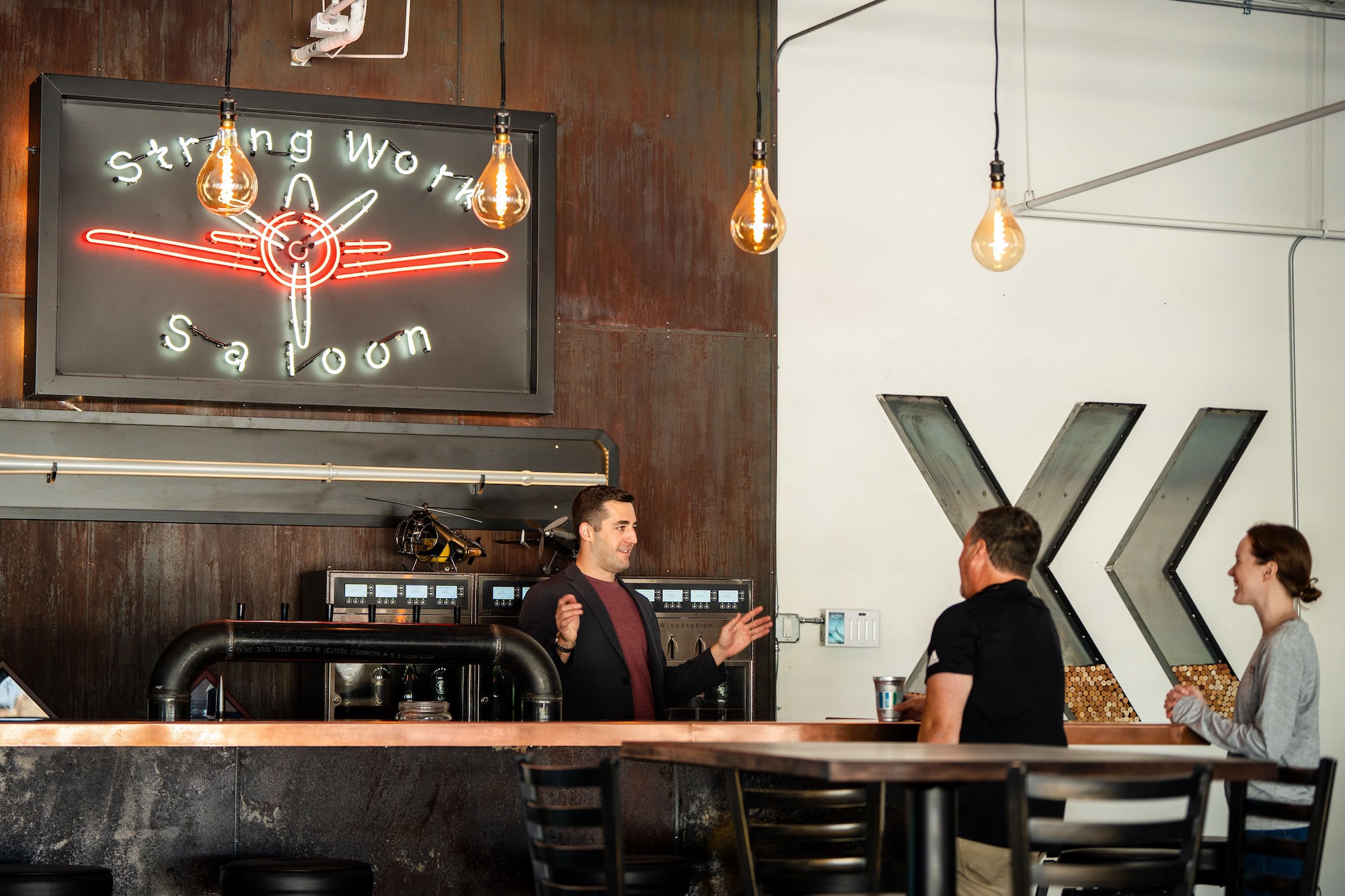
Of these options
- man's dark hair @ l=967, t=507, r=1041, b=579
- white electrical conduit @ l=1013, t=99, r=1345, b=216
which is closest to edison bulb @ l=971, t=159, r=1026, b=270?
white electrical conduit @ l=1013, t=99, r=1345, b=216

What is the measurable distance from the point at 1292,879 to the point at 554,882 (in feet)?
5.60

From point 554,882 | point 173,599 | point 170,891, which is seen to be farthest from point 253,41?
point 554,882

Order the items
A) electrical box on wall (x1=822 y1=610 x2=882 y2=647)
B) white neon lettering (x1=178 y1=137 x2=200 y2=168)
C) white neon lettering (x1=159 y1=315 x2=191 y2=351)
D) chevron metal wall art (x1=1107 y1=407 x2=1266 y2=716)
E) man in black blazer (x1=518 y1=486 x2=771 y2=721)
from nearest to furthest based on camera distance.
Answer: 1. man in black blazer (x1=518 y1=486 x2=771 y2=721)
2. white neon lettering (x1=159 y1=315 x2=191 y2=351)
3. white neon lettering (x1=178 y1=137 x2=200 y2=168)
4. electrical box on wall (x1=822 y1=610 x2=882 y2=647)
5. chevron metal wall art (x1=1107 y1=407 x2=1266 y2=716)

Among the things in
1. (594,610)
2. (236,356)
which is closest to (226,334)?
(236,356)

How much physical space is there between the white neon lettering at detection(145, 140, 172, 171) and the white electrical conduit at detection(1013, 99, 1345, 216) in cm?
382

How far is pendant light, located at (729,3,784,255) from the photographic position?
4613 millimetres

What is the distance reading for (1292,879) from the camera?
3367mm

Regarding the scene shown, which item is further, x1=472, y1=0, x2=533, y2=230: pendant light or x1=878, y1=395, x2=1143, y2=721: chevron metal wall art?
x1=878, y1=395, x2=1143, y2=721: chevron metal wall art

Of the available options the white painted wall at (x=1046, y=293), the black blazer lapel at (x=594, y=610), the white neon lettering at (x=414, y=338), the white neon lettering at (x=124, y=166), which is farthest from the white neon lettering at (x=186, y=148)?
the white painted wall at (x=1046, y=293)

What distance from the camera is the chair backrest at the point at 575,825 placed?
120 inches

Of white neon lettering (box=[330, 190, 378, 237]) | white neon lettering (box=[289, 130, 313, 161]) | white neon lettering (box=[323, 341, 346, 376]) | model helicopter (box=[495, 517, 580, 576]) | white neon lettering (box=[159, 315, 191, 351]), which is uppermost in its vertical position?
white neon lettering (box=[289, 130, 313, 161])

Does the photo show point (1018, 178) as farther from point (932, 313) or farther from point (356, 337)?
point (356, 337)

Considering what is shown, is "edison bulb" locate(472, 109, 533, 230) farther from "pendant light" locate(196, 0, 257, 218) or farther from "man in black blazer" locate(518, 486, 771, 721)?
"man in black blazer" locate(518, 486, 771, 721)

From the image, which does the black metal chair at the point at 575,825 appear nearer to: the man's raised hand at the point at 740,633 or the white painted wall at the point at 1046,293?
the man's raised hand at the point at 740,633
